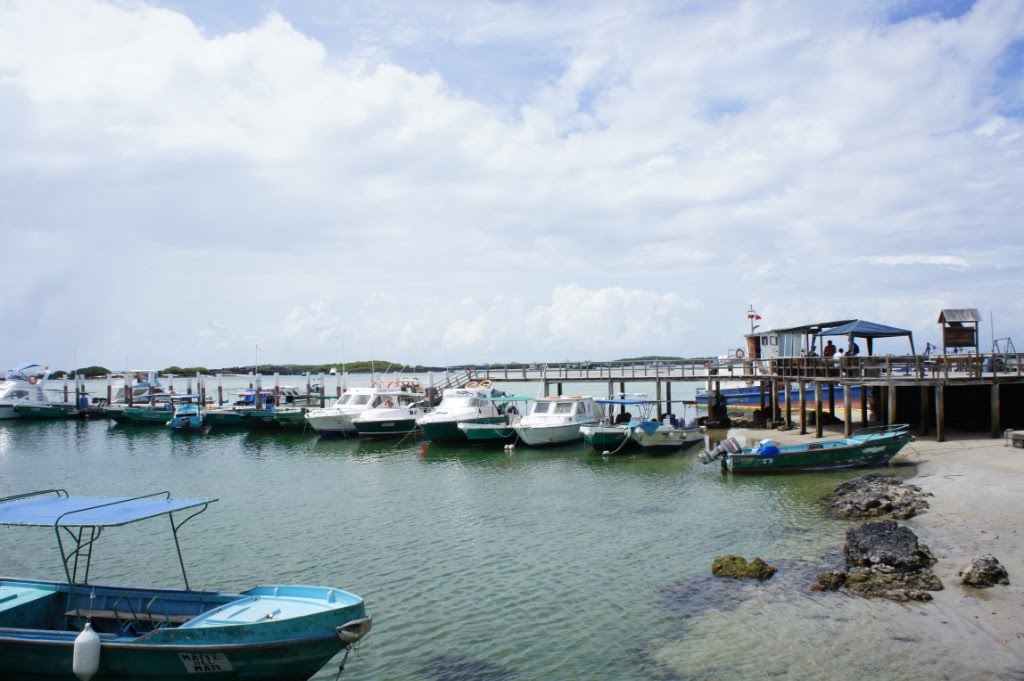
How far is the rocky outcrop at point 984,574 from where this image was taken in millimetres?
12000

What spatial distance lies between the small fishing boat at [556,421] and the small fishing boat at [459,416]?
1973 millimetres

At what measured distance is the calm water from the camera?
10.3 m

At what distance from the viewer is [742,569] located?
13.5 m

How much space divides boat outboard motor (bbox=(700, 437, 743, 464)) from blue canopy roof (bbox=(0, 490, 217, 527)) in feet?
61.0

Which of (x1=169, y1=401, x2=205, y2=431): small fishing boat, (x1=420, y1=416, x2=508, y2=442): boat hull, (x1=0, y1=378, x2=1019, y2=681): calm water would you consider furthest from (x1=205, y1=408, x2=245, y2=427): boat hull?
(x1=420, y1=416, x2=508, y2=442): boat hull

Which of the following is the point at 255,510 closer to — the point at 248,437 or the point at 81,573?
the point at 81,573

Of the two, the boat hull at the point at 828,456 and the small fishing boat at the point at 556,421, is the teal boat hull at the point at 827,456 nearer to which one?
the boat hull at the point at 828,456

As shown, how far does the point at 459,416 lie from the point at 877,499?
21.5m

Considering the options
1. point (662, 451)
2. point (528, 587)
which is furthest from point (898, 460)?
point (528, 587)

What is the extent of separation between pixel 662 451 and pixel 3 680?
25340 millimetres

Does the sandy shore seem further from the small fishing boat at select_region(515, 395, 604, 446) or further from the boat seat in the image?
the small fishing boat at select_region(515, 395, 604, 446)

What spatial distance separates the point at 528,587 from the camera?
13609 mm

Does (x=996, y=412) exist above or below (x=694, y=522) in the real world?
Answer: above

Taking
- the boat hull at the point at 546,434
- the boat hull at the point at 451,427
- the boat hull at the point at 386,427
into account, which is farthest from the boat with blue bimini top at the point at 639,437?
the boat hull at the point at 386,427
